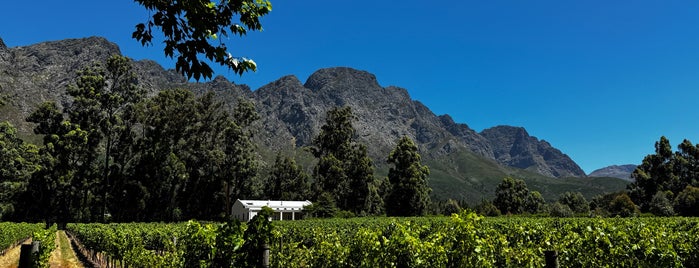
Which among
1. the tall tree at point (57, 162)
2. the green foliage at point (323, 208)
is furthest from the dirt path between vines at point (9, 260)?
the green foliage at point (323, 208)

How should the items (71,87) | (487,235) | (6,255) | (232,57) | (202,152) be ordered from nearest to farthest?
(232,57), (487,235), (6,255), (71,87), (202,152)

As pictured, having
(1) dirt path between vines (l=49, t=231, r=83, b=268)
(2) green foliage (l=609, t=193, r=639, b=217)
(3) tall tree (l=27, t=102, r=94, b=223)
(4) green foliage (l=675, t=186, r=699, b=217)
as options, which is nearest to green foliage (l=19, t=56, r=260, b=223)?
(3) tall tree (l=27, t=102, r=94, b=223)

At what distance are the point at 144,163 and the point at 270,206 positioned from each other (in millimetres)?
17206

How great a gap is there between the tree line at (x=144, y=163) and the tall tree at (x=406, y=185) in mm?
Result: 150

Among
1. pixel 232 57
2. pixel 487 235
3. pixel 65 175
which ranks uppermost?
pixel 65 175

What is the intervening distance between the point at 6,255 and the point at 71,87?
3177 centimetres

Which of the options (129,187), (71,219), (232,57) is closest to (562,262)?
(232,57)

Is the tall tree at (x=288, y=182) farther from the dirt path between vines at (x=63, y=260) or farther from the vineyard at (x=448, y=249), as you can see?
the vineyard at (x=448, y=249)

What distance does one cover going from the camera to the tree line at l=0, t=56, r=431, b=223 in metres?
48.0

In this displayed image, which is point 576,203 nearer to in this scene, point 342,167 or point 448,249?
point 342,167

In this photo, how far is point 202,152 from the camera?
188 feet

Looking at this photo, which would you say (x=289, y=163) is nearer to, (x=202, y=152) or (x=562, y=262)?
(x=202, y=152)

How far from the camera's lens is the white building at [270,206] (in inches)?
2388

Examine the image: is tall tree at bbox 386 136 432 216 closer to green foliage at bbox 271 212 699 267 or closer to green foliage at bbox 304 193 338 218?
green foliage at bbox 304 193 338 218
